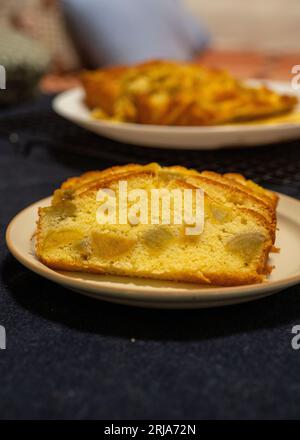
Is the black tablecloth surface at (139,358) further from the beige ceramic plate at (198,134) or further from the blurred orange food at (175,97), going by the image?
the blurred orange food at (175,97)

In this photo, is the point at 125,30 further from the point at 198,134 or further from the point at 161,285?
the point at 161,285

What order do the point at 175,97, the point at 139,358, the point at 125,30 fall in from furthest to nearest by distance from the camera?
1. the point at 125,30
2. the point at 175,97
3. the point at 139,358

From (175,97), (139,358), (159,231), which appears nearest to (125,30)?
(175,97)

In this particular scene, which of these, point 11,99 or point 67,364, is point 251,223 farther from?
point 11,99

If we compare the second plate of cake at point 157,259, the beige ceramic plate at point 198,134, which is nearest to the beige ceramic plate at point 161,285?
the second plate of cake at point 157,259

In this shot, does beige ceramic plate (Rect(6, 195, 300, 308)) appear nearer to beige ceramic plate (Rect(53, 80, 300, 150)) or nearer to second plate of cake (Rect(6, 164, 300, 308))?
second plate of cake (Rect(6, 164, 300, 308))

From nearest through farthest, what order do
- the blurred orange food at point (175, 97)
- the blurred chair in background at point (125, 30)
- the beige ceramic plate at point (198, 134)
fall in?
the beige ceramic plate at point (198, 134)
the blurred orange food at point (175, 97)
the blurred chair in background at point (125, 30)

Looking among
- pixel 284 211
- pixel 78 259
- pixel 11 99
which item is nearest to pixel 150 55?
pixel 11 99
